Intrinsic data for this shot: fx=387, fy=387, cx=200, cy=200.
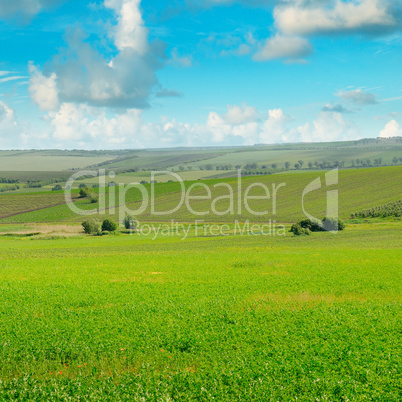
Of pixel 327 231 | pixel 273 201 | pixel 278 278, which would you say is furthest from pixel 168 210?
pixel 278 278

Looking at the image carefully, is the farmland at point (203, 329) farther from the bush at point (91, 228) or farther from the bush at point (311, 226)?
the bush at point (91, 228)

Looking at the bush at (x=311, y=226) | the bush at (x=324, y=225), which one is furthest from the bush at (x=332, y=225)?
the bush at (x=311, y=226)

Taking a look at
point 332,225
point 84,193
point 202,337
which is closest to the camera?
point 202,337

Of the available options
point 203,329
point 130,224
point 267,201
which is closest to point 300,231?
point 130,224

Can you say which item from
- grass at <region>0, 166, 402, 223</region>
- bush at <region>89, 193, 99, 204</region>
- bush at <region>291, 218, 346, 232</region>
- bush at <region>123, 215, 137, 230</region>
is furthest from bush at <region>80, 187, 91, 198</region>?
bush at <region>291, 218, 346, 232</region>

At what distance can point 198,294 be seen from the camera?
68.7 feet

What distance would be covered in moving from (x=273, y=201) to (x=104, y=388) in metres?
108

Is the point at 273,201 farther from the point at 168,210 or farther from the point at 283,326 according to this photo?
the point at 283,326

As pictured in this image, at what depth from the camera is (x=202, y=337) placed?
566 inches

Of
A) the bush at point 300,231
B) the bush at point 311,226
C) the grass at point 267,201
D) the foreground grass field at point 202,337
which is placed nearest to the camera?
the foreground grass field at point 202,337

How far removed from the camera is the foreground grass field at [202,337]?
10.9m

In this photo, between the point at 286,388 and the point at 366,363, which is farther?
the point at 366,363

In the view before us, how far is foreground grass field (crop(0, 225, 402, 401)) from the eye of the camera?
10.9 m

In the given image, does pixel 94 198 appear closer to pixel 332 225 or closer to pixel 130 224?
pixel 130 224
